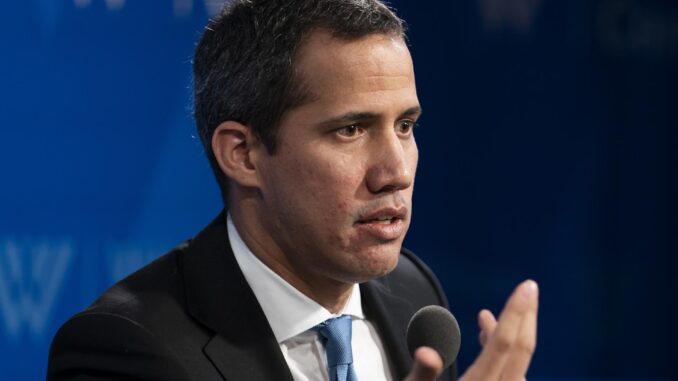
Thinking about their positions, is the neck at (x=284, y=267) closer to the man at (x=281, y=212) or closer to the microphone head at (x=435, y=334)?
the man at (x=281, y=212)

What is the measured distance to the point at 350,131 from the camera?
184cm

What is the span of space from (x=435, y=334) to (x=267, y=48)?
0.62 m

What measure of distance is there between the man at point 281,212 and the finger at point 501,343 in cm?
44

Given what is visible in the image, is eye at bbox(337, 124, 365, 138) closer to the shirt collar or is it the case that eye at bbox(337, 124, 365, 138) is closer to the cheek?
the cheek

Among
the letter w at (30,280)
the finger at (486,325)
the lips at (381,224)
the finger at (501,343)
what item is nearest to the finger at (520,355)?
the finger at (501,343)

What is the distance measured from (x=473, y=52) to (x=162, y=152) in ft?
3.70

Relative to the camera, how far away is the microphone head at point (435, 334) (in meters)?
1.72

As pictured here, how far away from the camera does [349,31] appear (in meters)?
1.86

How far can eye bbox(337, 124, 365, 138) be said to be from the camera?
72.2 inches

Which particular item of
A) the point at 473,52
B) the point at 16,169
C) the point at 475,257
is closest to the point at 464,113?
the point at 473,52

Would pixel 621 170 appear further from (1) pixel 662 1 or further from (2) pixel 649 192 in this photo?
(1) pixel 662 1

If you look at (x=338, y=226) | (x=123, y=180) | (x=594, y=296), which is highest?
(x=123, y=180)

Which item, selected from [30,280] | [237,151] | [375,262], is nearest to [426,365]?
[375,262]

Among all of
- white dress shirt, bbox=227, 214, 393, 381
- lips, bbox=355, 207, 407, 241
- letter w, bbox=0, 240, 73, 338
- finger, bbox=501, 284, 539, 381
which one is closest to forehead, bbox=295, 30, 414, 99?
lips, bbox=355, 207, 407, 241
